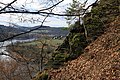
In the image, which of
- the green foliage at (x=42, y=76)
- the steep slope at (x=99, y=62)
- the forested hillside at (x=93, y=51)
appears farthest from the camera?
the green foliage at (x=42, y=76)

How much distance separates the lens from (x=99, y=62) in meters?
8.28

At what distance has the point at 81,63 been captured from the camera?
882 cm

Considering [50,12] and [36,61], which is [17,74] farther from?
[50,12]

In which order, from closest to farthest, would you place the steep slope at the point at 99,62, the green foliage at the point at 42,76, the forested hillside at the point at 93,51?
the steep slope at the point at 99,62 < the forested hillside at the point at 93,51 < the green foliage at the point at 42,76

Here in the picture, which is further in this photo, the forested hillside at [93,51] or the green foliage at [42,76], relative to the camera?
the green foliage at [42,76]

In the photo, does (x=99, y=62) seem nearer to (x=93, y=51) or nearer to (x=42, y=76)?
(x=93, y=51)

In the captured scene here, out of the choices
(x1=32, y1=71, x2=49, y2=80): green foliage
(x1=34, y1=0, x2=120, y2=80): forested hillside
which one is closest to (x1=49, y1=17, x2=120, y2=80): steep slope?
(x1=34, y1=0, x2=120, y2=80): forested hillside

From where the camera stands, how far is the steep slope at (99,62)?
7635 mm

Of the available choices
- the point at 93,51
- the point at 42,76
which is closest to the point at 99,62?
the point at 93,51

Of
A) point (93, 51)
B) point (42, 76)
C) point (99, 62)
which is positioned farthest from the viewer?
point (42, 76)

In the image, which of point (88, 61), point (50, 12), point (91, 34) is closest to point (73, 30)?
point (91, 34)

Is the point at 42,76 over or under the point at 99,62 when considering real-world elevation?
under

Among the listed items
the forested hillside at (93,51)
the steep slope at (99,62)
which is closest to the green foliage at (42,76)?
the forested hillside at (93,51)

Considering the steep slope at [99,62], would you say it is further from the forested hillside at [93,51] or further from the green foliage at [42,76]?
the green foliage at [42,76]
